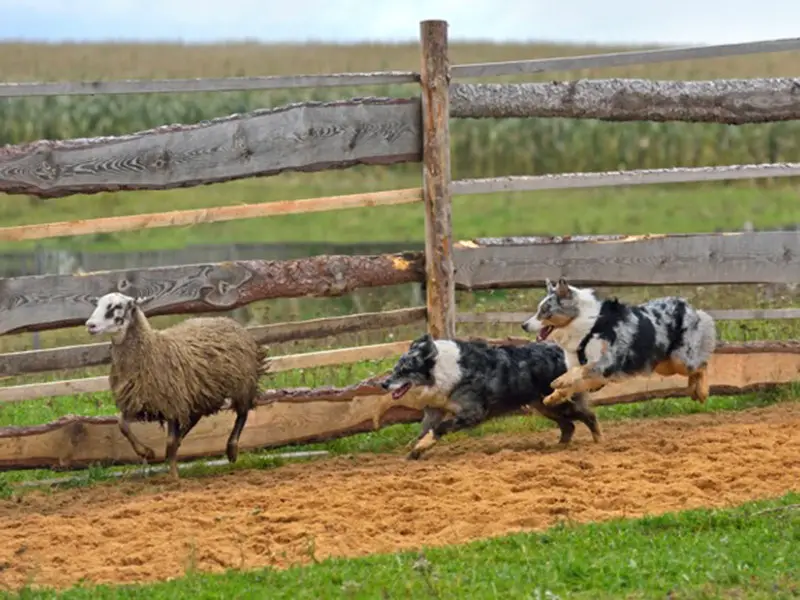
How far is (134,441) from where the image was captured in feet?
33.0

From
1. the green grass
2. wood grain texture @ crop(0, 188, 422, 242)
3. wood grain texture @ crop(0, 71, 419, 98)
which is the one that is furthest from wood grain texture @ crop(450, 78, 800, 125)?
the green grass

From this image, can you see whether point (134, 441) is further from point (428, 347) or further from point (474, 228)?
point (474, 228)

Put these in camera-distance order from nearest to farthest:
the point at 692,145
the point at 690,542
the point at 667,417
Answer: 1. the point at 690,542
2. the point at 667,417
3. the point at 692,145

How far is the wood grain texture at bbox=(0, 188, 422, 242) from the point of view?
10023 millimetres

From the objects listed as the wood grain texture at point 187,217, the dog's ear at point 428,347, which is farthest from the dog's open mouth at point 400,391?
the wood grain texture at point 187,217

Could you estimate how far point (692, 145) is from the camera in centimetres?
2959

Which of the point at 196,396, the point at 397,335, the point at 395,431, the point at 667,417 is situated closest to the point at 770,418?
the point at 667,417

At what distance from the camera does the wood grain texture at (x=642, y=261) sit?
11.4 m

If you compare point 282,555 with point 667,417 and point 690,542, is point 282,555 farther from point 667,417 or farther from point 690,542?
point 667,417

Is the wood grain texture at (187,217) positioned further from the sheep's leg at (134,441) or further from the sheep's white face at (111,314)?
the sheep's leg at (134,441)

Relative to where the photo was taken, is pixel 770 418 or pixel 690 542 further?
pixel 770 418

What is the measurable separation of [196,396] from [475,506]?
8.07 feet

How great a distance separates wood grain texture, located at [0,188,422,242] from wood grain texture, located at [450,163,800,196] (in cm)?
50

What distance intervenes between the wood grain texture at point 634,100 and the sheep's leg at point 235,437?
2724mm
